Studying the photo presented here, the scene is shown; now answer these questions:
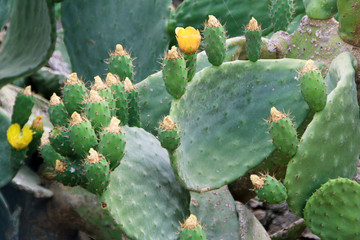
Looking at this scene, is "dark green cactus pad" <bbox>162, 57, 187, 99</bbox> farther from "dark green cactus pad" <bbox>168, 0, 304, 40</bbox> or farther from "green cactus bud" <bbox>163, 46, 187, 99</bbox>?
"dark green cactus pad" <bbox>168, 0, 304, 40</bbox>

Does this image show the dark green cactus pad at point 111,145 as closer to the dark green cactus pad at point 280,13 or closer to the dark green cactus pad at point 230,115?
the dark green cactus pad at point 230,115

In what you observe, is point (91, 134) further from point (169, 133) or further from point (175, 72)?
point (175, 72)

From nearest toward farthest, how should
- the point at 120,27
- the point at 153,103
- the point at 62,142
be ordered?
1. the point at 62,142
2. the point at 153,103
3. the point at 120,27

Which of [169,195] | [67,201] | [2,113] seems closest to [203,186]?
[169,195]

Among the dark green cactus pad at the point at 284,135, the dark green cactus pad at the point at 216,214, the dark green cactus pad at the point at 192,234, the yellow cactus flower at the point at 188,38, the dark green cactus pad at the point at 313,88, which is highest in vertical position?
the yellow cactus flower at the point at 188,38

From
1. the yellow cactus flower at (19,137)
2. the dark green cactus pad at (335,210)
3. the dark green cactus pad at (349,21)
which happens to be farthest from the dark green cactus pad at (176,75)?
the yellow cactus flower at (19,137)

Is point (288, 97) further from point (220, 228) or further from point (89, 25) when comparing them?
point (89, 25)

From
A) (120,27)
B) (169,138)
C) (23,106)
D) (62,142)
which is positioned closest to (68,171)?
(62,142)
